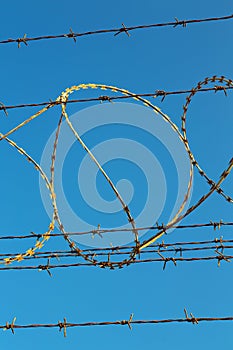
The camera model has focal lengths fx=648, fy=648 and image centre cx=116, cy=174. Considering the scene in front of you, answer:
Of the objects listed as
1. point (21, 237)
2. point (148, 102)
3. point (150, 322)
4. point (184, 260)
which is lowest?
point (150, 322)

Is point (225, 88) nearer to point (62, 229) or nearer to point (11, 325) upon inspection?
point (62, 229)

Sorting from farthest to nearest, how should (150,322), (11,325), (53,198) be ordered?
1. (53,198)
2. (11,325)
3. (150,322)

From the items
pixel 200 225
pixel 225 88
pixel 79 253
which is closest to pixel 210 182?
pixel 200 225

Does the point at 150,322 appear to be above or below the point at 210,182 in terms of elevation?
below

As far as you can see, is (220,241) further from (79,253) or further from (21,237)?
(21,237)

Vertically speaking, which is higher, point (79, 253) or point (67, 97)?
point (67, 97)

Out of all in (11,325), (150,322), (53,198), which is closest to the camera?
(150,322)

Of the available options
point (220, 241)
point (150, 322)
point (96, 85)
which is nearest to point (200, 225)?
point (220, 241)

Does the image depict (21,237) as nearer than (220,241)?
No

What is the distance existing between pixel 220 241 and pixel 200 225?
8.1 inches

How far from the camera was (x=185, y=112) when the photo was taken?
5.59 metres

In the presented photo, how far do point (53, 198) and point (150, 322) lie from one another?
1.35 m

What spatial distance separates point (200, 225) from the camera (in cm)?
516

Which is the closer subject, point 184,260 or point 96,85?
point 184,260
